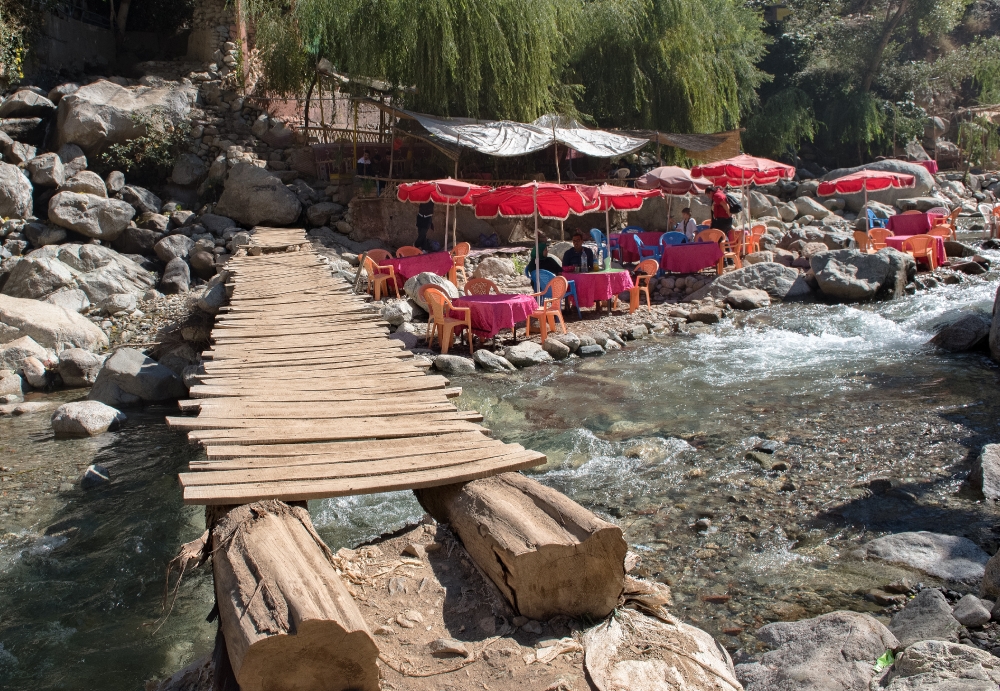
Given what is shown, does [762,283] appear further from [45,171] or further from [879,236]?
[45,171]

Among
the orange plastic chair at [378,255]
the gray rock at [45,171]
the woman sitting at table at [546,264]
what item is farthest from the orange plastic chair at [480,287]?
the gray rock at [45,171]

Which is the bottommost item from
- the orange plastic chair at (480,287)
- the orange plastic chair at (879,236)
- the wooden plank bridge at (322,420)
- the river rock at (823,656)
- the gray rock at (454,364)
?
the gray rock at (454,364)

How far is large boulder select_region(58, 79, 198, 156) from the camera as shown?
16.5 m

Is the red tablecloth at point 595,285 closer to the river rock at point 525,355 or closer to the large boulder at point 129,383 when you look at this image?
the river rock at point 525,355

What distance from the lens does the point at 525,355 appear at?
32.9 ft

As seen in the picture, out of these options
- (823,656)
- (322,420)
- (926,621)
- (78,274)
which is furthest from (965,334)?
(78,274)

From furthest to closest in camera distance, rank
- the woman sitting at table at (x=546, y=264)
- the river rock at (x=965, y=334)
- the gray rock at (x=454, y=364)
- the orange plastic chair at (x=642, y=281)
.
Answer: the orange plastic chair at (x=642, y=281) < the woman sitting at table at (x=546, y=264) < the gray rock at (x=454, y=364) < the river rock at (x=965, y=334)

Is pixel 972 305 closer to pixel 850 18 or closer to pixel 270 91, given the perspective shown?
pixel 270 91

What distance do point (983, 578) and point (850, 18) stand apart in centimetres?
3260

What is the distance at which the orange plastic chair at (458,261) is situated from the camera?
1288cm

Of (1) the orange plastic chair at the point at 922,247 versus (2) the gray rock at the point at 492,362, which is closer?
(2) the gray rock at the point at 492,362

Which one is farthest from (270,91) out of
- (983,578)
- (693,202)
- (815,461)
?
(983,578)

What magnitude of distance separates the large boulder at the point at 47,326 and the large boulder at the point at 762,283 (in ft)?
30.9

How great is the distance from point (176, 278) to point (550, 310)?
23.3 feet
